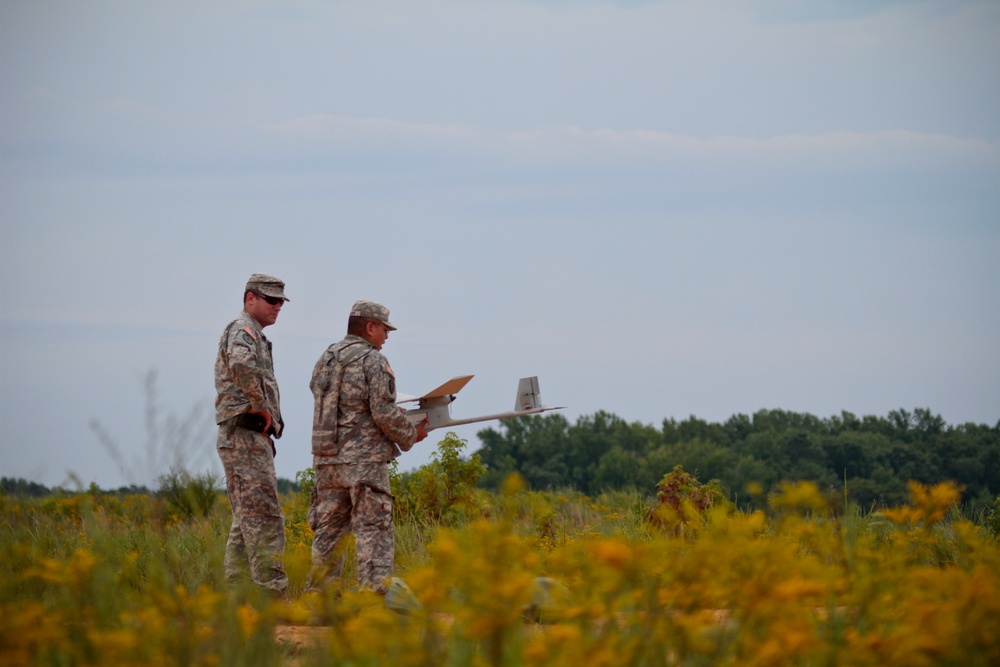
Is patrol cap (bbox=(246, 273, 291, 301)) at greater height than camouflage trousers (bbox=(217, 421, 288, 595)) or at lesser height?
greater

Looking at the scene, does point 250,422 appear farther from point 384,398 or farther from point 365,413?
point 384,398

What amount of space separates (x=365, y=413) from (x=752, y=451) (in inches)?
1216

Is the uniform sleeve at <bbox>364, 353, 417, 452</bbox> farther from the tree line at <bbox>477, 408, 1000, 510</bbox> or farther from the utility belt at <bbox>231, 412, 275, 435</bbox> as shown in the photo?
the tree line at <bbox>477, 408, 1000, 510</bbox>

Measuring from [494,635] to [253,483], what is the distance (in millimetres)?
4281

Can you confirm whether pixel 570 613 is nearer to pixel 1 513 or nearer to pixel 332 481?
pixel 332 481

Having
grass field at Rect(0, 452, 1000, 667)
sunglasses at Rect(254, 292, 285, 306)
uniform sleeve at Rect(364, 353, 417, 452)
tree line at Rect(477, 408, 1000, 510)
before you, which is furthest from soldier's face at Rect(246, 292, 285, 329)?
tree line at Rect(477, 408, 1000, 510)

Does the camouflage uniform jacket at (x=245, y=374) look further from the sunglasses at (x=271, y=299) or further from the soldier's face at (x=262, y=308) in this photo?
the sunglasses at (x=271, y=299)

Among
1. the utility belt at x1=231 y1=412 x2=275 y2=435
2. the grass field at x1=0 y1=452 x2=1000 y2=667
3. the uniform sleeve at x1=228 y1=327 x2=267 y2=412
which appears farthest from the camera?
the utility belt at x1=231 y1=412 x2=275 y2=435

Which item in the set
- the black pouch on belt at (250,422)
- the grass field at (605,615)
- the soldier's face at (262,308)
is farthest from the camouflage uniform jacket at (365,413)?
the grass field at (605,615)

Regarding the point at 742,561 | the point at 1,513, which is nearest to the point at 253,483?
the point at 742,561

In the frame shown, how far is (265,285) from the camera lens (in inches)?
312

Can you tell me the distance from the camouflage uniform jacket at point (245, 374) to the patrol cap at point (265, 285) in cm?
22

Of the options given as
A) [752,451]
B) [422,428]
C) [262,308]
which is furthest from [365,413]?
[752,451]

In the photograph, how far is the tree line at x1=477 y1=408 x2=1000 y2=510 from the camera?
32406mm
